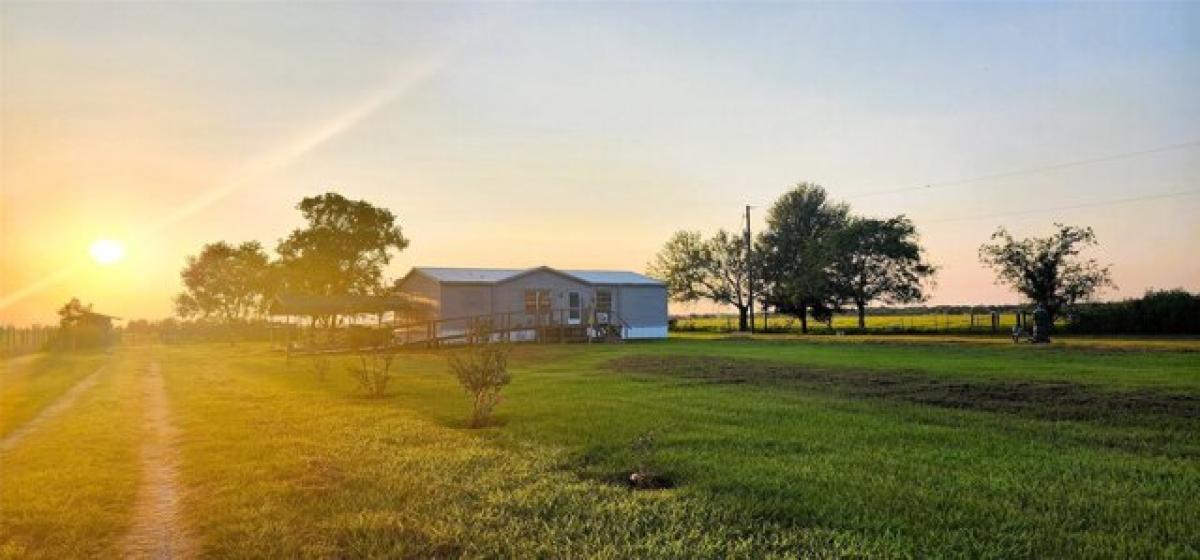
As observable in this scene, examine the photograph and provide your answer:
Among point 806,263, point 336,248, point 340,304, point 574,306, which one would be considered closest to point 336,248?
point 336,248

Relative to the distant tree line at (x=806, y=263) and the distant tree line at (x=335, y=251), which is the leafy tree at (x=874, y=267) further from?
the distant tree line at (x=335, y=251)

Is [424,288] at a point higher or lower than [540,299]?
higher

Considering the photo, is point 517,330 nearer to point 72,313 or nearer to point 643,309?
point 643,309

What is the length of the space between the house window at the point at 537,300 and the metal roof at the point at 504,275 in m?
1.39

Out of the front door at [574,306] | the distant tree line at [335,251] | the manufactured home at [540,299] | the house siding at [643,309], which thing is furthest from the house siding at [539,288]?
the distant tree line at [335,251]

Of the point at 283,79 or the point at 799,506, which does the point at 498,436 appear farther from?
the point at 283,79

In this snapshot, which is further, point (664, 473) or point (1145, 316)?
point (1145, 316)

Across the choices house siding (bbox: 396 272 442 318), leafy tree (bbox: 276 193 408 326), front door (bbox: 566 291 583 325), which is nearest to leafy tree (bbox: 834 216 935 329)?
front door (bbox: 566 291 583 325)

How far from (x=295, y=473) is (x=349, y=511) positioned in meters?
2.00

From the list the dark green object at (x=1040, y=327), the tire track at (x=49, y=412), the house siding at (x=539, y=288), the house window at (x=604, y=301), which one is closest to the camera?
the tire track at (x=49, y=412)

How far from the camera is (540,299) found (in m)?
43.2

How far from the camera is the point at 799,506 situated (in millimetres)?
6125

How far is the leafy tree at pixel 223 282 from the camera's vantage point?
72.5 meters

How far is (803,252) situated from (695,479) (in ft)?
169
